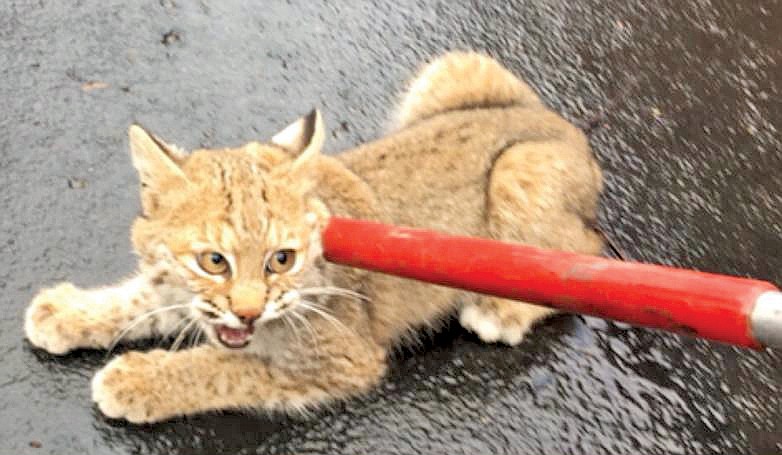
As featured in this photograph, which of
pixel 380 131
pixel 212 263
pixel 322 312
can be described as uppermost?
pixel 212 263

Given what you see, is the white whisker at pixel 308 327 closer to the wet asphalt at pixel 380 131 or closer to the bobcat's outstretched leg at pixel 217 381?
the bobcat's outstretched leg at pixel 217 381

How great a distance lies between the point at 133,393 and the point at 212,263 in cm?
54

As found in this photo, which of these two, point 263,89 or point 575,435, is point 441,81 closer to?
point 263,89

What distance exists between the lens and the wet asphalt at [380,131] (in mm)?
3277

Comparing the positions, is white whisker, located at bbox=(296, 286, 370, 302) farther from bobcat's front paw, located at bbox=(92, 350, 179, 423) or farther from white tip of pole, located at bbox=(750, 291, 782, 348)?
white tip of pole, located at bbox=(750, 291, 782, 348)

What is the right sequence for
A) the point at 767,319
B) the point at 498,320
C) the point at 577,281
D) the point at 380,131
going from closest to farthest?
Result: the point at 767,319
the point at 577,281
the point at 498,320
the point at 380,131

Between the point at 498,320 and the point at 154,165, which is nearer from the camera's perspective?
the point at 154,165

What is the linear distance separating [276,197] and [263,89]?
5.44 feet

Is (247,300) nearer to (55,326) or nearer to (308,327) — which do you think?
(308,327)

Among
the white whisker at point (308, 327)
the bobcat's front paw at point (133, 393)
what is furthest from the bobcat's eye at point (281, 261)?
the bobcat's front paw at point (133, 393)

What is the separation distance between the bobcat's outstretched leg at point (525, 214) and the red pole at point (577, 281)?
724 millimetres

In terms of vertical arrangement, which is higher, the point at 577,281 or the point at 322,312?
the point at 577,281

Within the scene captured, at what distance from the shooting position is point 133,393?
306cm

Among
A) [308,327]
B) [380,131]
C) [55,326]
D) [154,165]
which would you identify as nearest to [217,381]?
[308,327]
